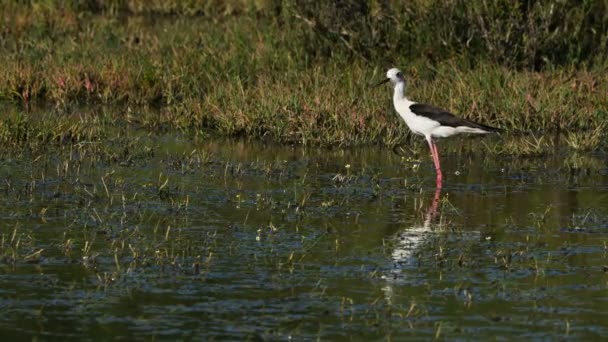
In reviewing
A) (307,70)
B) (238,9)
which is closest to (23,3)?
(238,9)

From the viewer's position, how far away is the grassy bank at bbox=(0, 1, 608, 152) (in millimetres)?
14781

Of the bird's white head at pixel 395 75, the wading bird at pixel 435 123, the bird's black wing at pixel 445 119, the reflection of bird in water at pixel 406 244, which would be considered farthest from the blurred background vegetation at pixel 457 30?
the reflection of bird in water at pixel 406 244

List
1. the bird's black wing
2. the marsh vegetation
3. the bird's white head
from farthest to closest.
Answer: the bird's white head → the bird's black wing → the marsh vegetation

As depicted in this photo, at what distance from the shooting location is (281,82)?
16281 millimetres

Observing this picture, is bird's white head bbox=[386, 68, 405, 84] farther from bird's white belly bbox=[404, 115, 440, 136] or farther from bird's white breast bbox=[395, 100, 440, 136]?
bird's white belly bbox=[404, 115, 440, 136]

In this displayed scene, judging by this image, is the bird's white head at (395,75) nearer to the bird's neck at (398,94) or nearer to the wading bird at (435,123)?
the bird's neck at (398,94)

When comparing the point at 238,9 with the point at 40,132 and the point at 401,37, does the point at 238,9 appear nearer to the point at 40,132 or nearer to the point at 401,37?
the point at 401,37

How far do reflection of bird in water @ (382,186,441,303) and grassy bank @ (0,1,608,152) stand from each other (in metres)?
4.00

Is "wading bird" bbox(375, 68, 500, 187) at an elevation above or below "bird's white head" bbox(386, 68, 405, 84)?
below

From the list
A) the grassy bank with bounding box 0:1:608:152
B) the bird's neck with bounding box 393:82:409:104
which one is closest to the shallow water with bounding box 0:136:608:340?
the bird's neck with bounding box 393:82:409:104

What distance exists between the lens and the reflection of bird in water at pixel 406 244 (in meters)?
8.62

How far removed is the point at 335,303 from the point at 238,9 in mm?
18404

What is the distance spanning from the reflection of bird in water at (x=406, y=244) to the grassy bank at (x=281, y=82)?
13.1ft

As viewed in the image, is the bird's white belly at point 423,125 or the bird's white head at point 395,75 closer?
the bird's white belly at point 423,125
